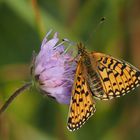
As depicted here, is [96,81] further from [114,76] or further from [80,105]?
[80,105]

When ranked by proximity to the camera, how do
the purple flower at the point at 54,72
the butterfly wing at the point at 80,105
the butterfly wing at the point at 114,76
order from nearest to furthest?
the butterfly wing at the point at 80,105 → the butterfly wing at the point at 114,76 → the purple flower at the point at 54,72

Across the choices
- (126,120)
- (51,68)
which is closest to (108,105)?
(126,120)

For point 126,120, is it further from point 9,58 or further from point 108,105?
point 9,58

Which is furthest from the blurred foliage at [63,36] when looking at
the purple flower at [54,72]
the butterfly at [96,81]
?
the butterfly at [96,81]

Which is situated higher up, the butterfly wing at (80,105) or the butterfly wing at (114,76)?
the butterfly wing at (114,76)

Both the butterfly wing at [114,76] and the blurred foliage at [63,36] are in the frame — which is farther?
the blurred foliage at [63,36]

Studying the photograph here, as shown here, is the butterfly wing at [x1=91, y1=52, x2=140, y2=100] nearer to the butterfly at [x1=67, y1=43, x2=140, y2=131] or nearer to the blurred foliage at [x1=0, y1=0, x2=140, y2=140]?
the butterfly at [x1=67, y1=43, x2=140, y2=131]

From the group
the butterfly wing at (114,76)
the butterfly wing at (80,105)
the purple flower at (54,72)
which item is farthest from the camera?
the purple flower at (54,72)

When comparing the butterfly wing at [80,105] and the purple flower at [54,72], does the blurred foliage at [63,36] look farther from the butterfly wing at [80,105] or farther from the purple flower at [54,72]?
the butterfly wing at [80,105]
